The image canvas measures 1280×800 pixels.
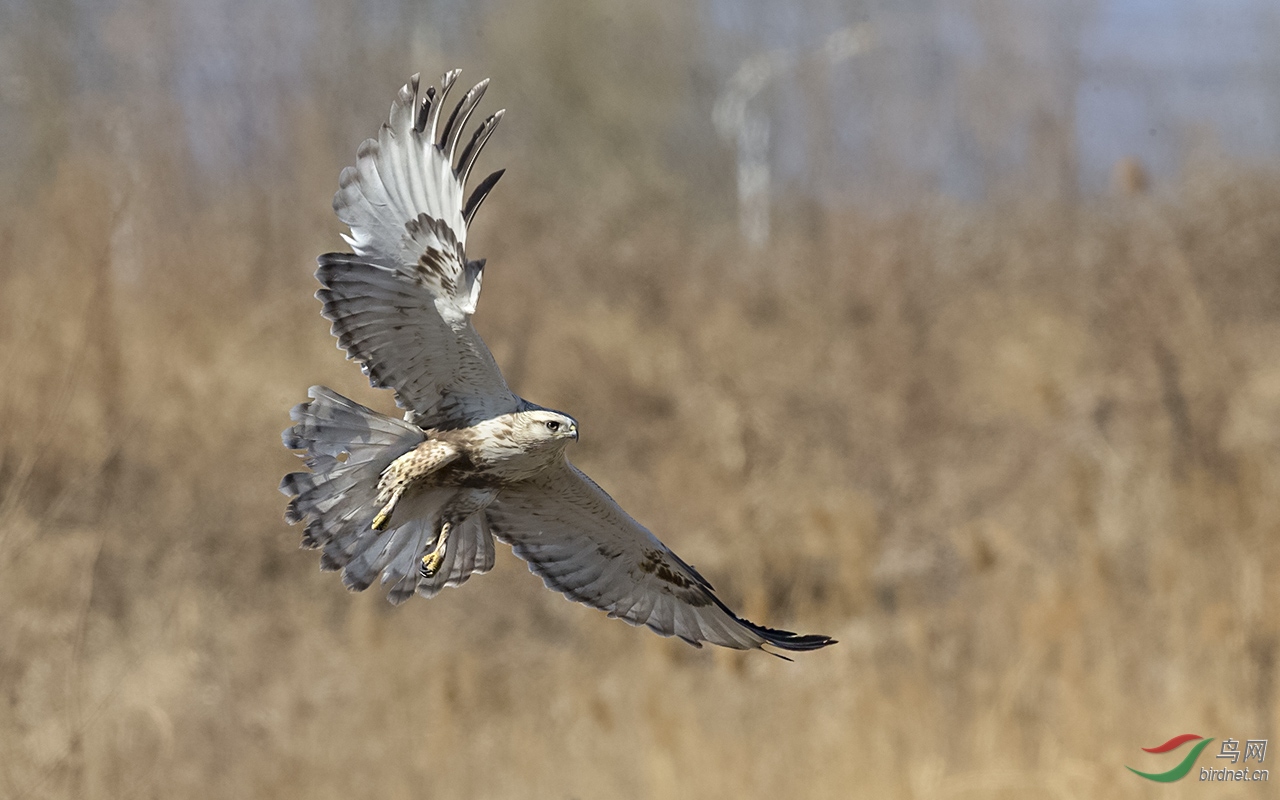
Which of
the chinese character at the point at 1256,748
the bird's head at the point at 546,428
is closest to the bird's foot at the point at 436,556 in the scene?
the bird's head at the point at 546,428

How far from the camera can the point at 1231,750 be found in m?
7.42

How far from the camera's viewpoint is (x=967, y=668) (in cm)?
846

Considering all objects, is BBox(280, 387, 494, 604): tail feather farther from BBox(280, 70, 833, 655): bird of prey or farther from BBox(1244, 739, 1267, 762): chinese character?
BBox(1244, 739, 1267, 762): chinese character

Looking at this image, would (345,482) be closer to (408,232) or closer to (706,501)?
(408,232)

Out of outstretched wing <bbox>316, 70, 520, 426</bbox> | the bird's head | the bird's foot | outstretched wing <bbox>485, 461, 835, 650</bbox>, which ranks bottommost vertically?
the bird's foot

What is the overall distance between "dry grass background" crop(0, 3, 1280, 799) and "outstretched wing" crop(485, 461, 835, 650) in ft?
6.10

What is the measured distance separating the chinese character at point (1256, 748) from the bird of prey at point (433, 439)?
353cm

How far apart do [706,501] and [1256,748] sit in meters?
4.60

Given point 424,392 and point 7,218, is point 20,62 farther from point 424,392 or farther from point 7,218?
point 424,392

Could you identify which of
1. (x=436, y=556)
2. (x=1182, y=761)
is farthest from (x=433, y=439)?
(x=1182, y=761)

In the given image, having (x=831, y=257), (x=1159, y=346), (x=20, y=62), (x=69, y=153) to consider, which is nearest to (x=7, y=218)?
(x=69, y=153)

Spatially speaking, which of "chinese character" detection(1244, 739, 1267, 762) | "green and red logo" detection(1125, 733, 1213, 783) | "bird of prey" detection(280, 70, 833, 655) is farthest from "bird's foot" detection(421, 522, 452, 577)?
"chinese character" detection(1244, 739, 1267, 762)

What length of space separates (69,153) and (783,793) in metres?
7.92

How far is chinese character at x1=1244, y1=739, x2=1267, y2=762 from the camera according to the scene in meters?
7.48
